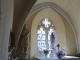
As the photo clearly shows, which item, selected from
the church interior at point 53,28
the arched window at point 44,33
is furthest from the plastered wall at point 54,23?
the arched window at point 44,33

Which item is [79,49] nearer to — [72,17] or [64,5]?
[72,17]

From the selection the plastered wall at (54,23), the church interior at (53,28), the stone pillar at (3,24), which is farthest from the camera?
the plastered wall at (54,23)

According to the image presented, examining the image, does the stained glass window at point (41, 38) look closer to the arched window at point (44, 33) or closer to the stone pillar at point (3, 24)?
the arched window at point (44, 33)

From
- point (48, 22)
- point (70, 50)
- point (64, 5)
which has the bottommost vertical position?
point (70, 50)

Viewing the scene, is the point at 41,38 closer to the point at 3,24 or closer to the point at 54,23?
the point at 54,23

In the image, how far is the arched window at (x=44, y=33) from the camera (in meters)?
6.21

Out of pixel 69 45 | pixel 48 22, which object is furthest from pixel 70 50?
pixel 48 22

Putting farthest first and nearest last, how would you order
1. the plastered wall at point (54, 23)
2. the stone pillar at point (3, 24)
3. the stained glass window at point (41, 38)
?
the stained glass window at point (41, 38), the plastered wall at point (54, 23), the stone pillar at point (3, 24)

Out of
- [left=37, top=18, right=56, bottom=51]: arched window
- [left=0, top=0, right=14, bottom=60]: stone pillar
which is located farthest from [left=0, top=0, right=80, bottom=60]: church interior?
[left=0, top=0, right=14, bottom=60]: stone pillar

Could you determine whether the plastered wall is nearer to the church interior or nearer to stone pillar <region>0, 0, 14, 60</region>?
the church interior

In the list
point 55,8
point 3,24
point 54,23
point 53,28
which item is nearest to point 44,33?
point 53,28

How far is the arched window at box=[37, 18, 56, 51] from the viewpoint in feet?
20.4

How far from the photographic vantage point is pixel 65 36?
621 cm

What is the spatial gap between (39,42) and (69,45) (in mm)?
1376
